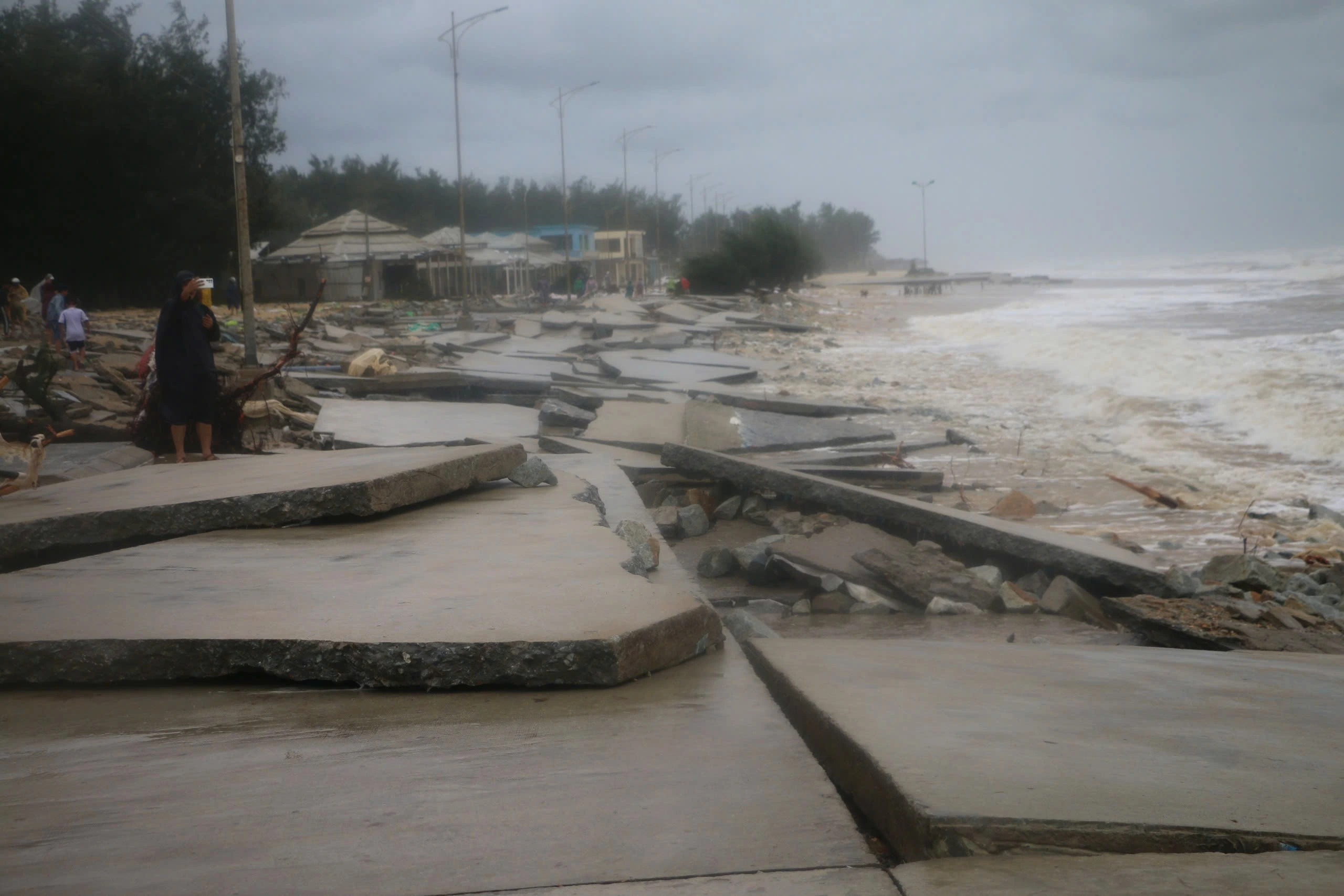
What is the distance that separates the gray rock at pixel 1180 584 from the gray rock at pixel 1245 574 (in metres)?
0.42

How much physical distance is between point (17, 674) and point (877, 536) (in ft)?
12.1

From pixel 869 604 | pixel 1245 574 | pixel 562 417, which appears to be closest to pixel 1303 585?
pixel 1245 574

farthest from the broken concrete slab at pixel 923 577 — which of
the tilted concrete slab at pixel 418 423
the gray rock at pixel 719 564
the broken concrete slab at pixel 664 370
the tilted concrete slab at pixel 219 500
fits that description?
the broken concrete slab at pixel 664 370

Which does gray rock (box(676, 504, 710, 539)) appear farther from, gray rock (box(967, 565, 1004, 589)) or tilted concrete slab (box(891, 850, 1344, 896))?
tilted concrete slab (box(891, 850, 1344, 896))

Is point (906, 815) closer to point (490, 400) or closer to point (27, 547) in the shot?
point (27, 547)

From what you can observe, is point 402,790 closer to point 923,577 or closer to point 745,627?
point 745,627

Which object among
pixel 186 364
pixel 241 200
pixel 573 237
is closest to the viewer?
pixel 186 364

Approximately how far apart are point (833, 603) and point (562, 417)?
4.41m

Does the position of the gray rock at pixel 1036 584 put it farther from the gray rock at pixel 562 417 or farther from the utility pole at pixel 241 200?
the utility pole at pixel 241 200

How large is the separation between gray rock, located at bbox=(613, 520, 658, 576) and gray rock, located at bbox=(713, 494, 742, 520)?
1.76m

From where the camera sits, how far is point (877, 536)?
511 cm

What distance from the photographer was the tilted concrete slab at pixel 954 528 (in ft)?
15.1

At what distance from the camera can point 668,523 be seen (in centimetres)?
567

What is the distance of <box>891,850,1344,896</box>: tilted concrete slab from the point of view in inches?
57.8
